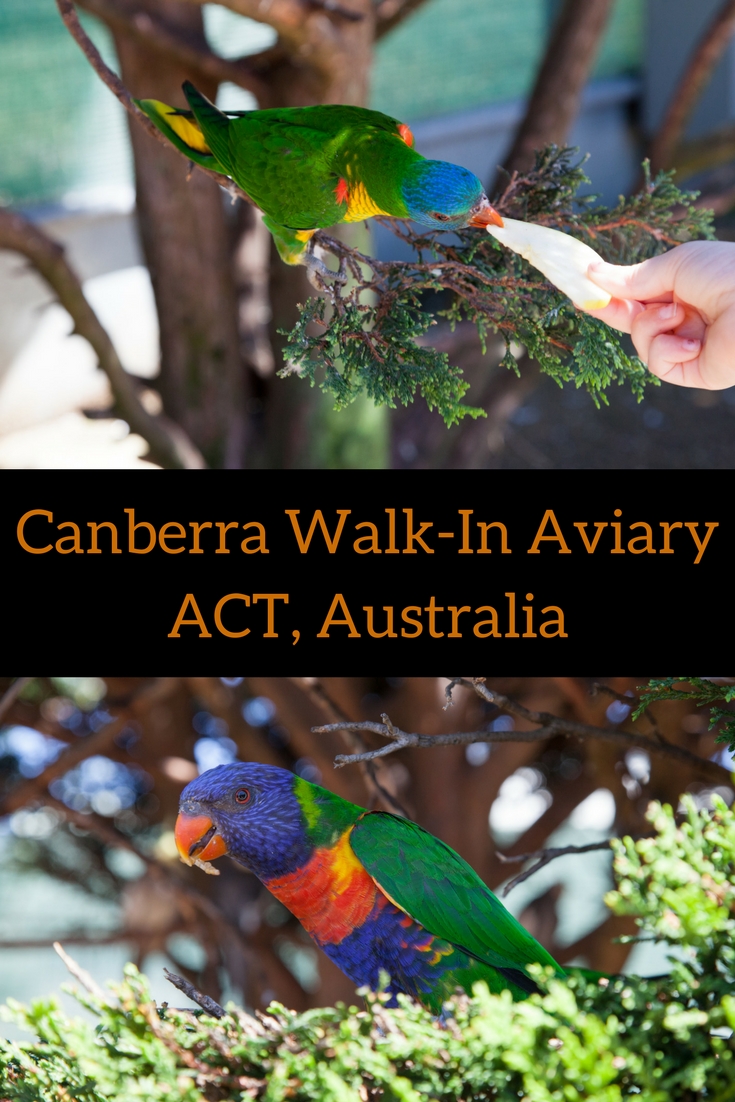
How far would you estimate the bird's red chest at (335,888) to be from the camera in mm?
901

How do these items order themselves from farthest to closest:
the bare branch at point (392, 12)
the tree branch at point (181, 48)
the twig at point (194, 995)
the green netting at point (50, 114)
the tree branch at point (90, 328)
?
the green netting at point (50, 114) < the bare branch at point (392, 12) < the tree branch at point (181, 48) < the tree branch at point (90, 328) < the twig at point (194, 995)

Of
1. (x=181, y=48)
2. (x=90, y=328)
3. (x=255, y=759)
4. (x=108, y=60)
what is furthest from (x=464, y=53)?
(x=255, y=759)

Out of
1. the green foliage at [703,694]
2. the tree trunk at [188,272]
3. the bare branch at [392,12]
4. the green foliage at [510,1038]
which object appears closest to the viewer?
the green foliage at [510,1038]

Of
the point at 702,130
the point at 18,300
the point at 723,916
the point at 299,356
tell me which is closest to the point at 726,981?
the point at 723,916

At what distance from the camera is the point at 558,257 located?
3.00ft

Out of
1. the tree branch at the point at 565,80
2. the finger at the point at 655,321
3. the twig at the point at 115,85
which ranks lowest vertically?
the finger at the point at 655,321

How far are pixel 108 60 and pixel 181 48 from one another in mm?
1335

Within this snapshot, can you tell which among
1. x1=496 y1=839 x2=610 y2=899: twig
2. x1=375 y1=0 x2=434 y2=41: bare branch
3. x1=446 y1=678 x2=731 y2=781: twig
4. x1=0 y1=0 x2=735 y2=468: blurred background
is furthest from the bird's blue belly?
x1=375 y1=0 x2=434 y2=41: bare branch

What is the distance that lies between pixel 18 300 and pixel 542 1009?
8.67 ft

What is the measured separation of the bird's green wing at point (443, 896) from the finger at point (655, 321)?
22.8 inches

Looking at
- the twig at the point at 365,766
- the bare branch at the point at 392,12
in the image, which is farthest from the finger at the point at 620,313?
the bare branch at the point at 392,12

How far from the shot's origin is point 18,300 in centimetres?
275

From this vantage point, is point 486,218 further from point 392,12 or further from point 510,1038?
point 392,12

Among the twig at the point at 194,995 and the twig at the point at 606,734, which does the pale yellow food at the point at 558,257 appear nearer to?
the twig at the point at 606,734
